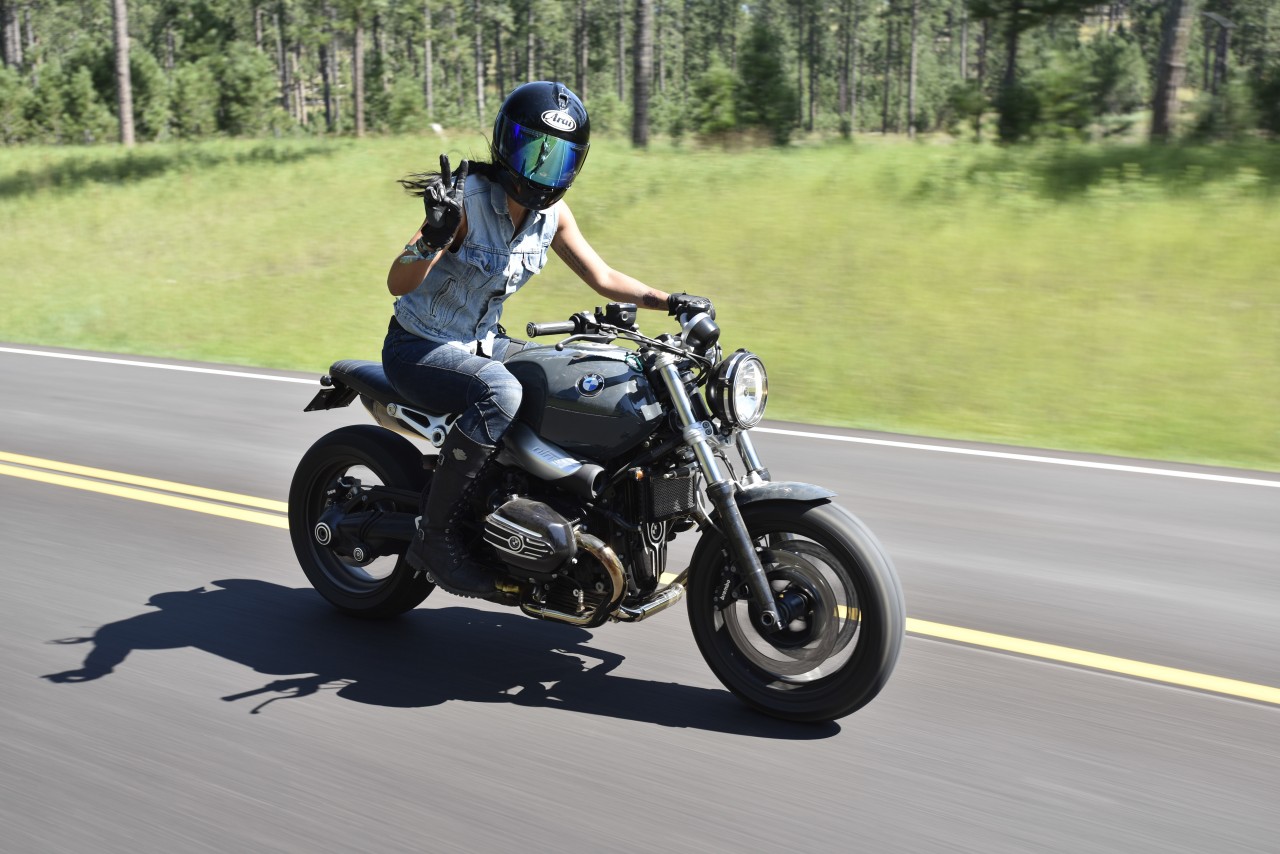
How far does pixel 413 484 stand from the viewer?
16.2 feet

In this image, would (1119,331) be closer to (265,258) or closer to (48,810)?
(48,810)

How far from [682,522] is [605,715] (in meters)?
0.69

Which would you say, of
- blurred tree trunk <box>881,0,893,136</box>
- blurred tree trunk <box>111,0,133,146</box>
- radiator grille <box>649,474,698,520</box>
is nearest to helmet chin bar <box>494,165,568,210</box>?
radiator grille <box>649,474,698,520</box>

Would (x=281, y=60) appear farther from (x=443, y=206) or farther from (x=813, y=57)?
(x=443, y=206)

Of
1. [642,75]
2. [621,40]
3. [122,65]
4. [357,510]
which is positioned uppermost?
[621,40]

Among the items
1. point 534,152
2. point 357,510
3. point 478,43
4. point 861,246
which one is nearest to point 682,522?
point 534,152

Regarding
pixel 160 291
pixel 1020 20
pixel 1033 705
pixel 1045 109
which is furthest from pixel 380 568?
pixel 1020 20

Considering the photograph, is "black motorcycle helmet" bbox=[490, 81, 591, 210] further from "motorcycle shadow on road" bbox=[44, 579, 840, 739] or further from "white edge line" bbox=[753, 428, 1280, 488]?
"white edge line" bbox=[753, 428, 1280, 488]

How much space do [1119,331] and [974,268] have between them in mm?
2256

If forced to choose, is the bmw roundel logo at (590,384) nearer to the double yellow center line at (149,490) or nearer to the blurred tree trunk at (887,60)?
the double yellow center line at (149,490)

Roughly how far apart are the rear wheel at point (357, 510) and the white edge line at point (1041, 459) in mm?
4116

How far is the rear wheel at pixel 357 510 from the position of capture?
16.3ft

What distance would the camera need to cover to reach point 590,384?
13.7 feet

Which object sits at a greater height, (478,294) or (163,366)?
(478,294)
